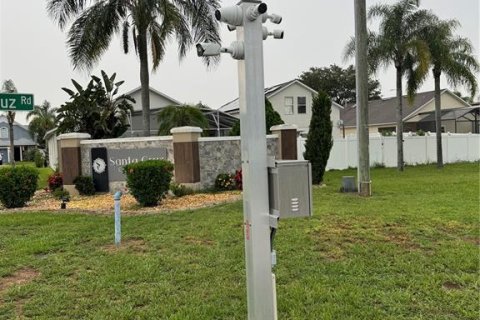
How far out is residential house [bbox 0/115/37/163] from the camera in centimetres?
6064

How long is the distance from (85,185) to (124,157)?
4.56ft

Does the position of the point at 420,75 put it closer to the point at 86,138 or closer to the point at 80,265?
the point at 86,138

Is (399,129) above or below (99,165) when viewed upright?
above

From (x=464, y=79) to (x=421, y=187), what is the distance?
39.7ft

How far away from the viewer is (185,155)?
1323cm

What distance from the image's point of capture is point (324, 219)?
8.16 meters

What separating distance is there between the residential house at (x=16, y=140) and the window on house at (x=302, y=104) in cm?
4201

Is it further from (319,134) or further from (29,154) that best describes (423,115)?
(29,154)

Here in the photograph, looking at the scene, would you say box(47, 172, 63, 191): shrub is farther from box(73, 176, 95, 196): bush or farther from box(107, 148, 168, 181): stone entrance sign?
box(107, 148, 168, 181): stone entrance sign

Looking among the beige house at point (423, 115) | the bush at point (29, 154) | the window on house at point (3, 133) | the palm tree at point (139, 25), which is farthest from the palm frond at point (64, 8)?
the window on house at point (3, 133)

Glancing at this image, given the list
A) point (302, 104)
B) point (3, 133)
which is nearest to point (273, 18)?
point (302, 104)

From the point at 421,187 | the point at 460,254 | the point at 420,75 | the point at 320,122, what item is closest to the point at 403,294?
the point at 460,254

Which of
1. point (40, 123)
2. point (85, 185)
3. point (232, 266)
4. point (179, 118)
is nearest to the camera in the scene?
point (232, 266)

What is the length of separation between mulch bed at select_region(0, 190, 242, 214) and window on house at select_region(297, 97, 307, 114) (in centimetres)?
2152
